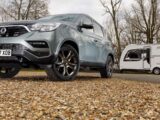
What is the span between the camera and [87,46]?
34.5 ft

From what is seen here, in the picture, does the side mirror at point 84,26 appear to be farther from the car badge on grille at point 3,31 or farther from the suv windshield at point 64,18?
the car badge on grille at point 3,31

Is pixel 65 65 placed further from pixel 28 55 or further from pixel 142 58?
pixel 142 58

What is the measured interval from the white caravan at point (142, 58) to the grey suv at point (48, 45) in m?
18.8

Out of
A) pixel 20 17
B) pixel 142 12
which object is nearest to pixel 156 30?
pixel 142 12

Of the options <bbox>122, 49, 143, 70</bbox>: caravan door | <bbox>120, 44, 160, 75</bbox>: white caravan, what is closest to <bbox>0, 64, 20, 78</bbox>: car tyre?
<bbox>120, 44, 160, 75</bbox>: white caravan

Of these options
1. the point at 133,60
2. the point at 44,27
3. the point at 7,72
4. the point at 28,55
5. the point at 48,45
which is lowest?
the point at 7,72

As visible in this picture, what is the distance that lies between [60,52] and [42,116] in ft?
15.1

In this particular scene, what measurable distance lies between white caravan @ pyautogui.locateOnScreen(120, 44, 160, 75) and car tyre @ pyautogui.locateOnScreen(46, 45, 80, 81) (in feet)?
63.0

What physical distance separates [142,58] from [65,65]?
20.9m

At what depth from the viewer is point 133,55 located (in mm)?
30453

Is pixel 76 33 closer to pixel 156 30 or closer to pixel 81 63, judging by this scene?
pixel 81 63

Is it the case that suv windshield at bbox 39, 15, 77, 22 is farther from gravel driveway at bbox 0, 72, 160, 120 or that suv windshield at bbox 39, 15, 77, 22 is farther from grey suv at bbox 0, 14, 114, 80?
gravel driveway at bbox 0, 72, 160, 120

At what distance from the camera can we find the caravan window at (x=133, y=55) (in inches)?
1182

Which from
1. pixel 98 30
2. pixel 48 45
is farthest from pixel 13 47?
pixel 98 30
